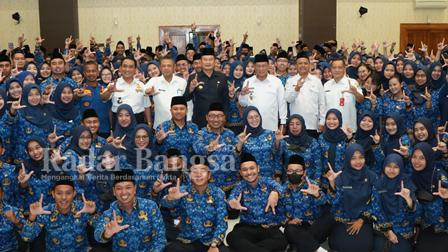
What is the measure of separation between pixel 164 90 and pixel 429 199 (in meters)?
3.68

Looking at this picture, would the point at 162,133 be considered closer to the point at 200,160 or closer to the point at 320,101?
the point at 200,160

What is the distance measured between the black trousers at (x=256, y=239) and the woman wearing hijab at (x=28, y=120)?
2.60 meters

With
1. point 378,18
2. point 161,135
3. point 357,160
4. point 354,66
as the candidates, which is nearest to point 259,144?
point 161,135

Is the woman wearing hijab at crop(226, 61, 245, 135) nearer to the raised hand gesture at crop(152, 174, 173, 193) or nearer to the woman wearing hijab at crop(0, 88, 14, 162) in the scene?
the raised hand gesture at crop(152, 174, 173, 193)

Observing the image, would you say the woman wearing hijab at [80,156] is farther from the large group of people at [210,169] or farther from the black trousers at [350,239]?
the black trousers at [350,239]

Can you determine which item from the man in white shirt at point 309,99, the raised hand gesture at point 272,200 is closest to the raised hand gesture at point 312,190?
the raised hand gesture at point 272,200

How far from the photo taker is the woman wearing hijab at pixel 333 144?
242 inches

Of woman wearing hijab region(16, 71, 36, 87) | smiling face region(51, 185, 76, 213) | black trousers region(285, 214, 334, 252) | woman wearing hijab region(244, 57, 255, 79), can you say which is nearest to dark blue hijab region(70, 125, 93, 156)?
smiling face region(51, 185, 76, 213)

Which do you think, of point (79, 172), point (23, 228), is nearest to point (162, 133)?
point (79, 172)

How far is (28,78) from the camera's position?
6867 millimetres

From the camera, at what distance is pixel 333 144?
6.20 meters

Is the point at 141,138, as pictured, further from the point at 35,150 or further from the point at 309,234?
the point at 309,234

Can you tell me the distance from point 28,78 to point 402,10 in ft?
39.7

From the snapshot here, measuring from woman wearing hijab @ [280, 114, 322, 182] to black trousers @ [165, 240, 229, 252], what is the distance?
1.61 m
